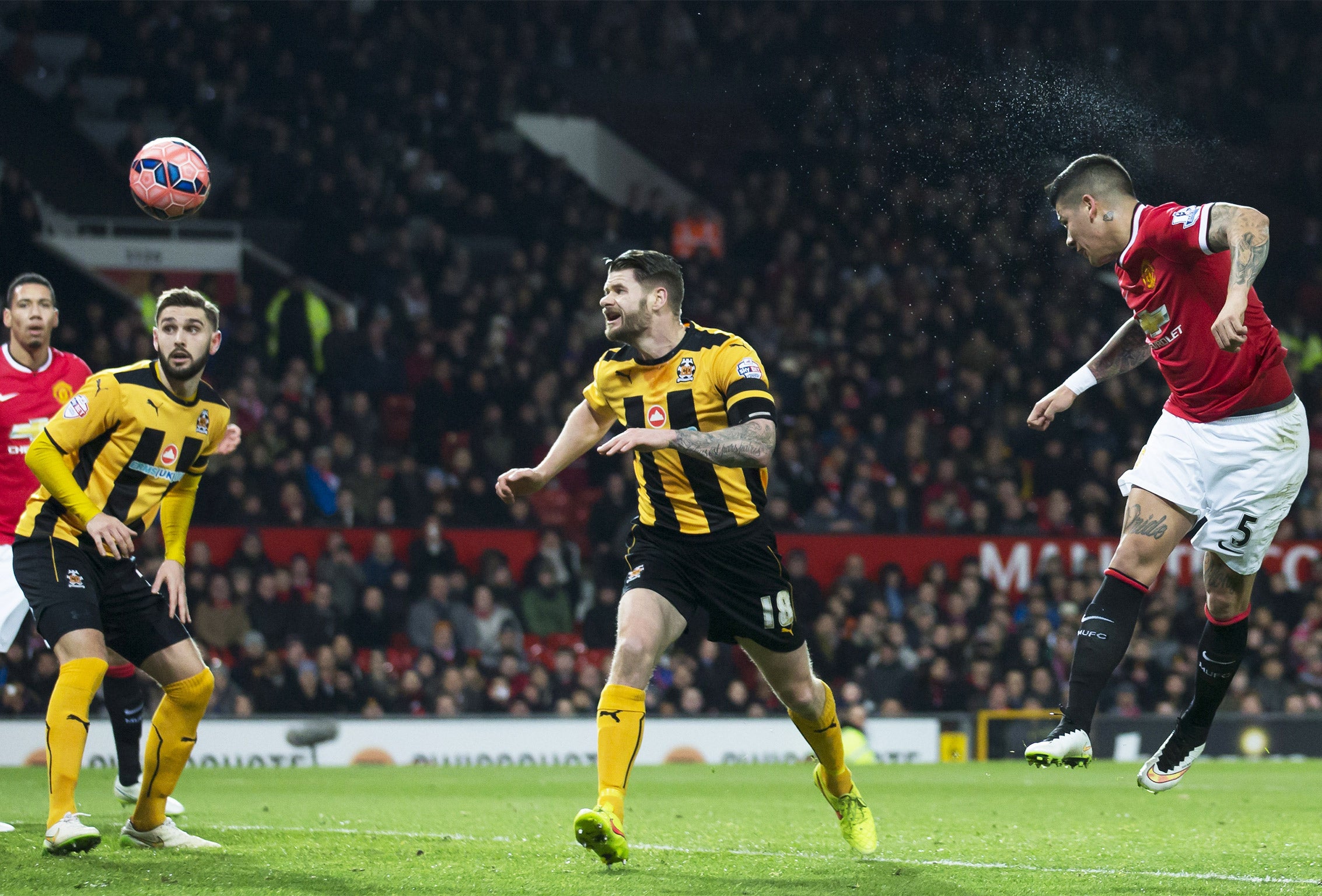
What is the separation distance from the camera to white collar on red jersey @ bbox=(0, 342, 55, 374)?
26.0 feet

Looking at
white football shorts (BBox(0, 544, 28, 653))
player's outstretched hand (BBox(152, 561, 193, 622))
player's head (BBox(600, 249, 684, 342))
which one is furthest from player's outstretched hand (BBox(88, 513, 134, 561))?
player's head (BBox(600, 249, 684, 342))

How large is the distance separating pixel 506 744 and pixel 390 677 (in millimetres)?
1307

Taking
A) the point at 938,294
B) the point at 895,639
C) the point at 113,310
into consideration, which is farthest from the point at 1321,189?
the point at 113,310

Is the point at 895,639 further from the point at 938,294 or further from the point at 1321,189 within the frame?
the point at 1321,189

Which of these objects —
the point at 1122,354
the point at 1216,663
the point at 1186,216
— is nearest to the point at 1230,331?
the point at 1186,216

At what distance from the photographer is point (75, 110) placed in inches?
782

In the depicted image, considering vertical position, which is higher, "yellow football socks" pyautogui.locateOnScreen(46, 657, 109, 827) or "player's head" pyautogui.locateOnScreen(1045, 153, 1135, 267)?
"player's head" pyautogui.locateOnScreen(1045, 153, 1135, 267)

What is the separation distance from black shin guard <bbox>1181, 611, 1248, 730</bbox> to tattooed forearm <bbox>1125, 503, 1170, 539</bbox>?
951 mm

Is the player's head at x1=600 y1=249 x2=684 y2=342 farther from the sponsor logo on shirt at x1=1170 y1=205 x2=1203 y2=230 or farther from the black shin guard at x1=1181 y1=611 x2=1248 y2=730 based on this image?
the black shin guard at x1=1181 y1=611 x2=1248 y2=730

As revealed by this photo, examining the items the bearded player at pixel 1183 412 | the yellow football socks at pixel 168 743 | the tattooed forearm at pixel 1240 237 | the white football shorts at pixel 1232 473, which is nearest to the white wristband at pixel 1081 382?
the bearded player at pixel 1183 412

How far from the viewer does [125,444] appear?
6512mm

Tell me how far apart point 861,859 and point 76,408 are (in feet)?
12.0

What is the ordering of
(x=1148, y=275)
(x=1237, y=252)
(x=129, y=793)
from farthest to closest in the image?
(x=129, y=793), (x=1148, y=275), (x=1237, y=252)

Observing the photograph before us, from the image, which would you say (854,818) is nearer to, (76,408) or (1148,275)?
(1148,275)
